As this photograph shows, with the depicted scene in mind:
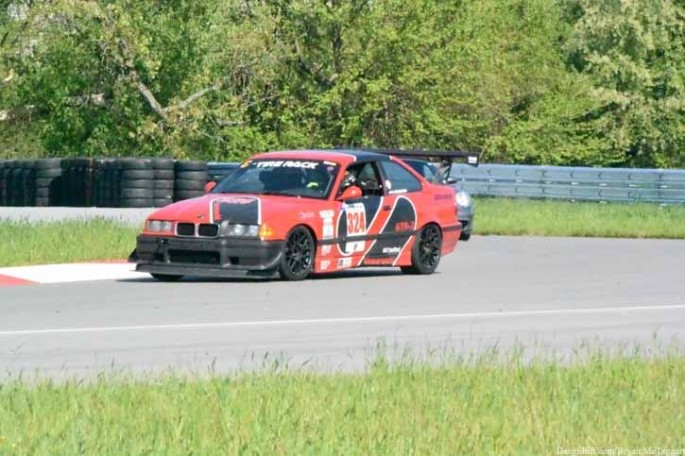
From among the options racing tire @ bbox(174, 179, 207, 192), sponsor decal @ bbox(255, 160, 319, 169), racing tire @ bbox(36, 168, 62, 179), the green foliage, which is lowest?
racing tire @ bbox(174, 179, 207, 192)

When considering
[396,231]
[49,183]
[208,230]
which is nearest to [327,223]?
[396,231]

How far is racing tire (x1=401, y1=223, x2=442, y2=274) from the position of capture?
61.1 ft

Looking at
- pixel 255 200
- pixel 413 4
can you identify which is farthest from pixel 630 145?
pixel 255 200

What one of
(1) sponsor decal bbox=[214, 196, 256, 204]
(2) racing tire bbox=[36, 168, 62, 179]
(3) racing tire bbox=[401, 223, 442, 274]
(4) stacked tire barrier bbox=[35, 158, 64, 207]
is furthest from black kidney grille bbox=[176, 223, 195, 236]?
(2) racing tire bbox=[36, 168, 62, 179]

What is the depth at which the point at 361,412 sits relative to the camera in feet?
26.2

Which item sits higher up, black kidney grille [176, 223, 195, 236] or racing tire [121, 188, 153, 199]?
black kidney grille [176, 223, 195, 236]

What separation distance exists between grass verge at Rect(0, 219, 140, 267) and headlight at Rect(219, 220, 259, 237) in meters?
3.24

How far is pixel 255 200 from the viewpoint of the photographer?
17109 mm

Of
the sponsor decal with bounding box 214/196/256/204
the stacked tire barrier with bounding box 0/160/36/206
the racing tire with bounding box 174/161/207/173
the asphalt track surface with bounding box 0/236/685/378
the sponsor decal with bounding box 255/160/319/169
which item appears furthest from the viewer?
the stacked tire barrier with bounding box 0/160/36/206

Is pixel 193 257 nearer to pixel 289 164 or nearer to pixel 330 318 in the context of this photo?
pixel 289 164

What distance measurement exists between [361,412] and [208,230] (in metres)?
8.96

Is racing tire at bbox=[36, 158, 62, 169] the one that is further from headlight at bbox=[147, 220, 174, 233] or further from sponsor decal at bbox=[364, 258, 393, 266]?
headlight at bbox=[147, 220, 174, 233]

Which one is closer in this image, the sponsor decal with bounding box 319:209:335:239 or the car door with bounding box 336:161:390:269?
the sponsor decal with bounding box 319:209:335:239

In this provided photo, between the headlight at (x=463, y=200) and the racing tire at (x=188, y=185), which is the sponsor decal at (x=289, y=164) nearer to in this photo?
the headlight at (x=463, y=200)
